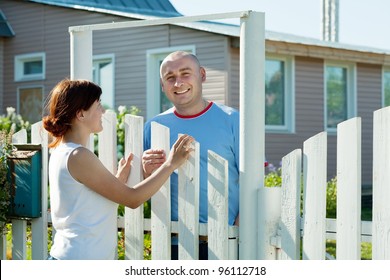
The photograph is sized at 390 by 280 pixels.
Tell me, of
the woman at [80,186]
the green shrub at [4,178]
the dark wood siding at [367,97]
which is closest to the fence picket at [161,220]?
the woman at [80,186]

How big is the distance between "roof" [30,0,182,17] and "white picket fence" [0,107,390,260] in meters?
11.6

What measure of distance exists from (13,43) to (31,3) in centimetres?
95

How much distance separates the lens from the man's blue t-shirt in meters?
3.49

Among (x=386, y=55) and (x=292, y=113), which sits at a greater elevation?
(x=386, y=55)

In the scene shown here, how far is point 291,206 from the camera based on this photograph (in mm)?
3281

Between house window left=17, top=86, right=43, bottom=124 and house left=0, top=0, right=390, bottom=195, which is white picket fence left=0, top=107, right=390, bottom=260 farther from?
house window left=17, top=86, right=43, bottom=124

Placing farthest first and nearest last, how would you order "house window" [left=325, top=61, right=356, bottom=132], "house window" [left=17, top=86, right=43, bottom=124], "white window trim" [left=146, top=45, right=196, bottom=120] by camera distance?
"house window" [left=17, top=86, right=43, bottom=124] → "house window" [left=325, top=61, right=356, bottom=132] → "white window trim" [left=146, top=45, right=196, bottom=120]

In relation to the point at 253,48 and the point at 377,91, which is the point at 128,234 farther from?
the point at 377,91

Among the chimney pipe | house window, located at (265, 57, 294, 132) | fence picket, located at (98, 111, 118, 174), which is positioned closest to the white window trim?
house window, located at (265, 57, 294, 132)

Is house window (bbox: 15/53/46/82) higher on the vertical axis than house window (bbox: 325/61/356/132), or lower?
higher

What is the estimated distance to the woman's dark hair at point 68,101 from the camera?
126 inches

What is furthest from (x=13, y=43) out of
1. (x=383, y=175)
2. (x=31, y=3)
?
(x=383, y=175)

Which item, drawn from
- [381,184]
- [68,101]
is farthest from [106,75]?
[381,184]
